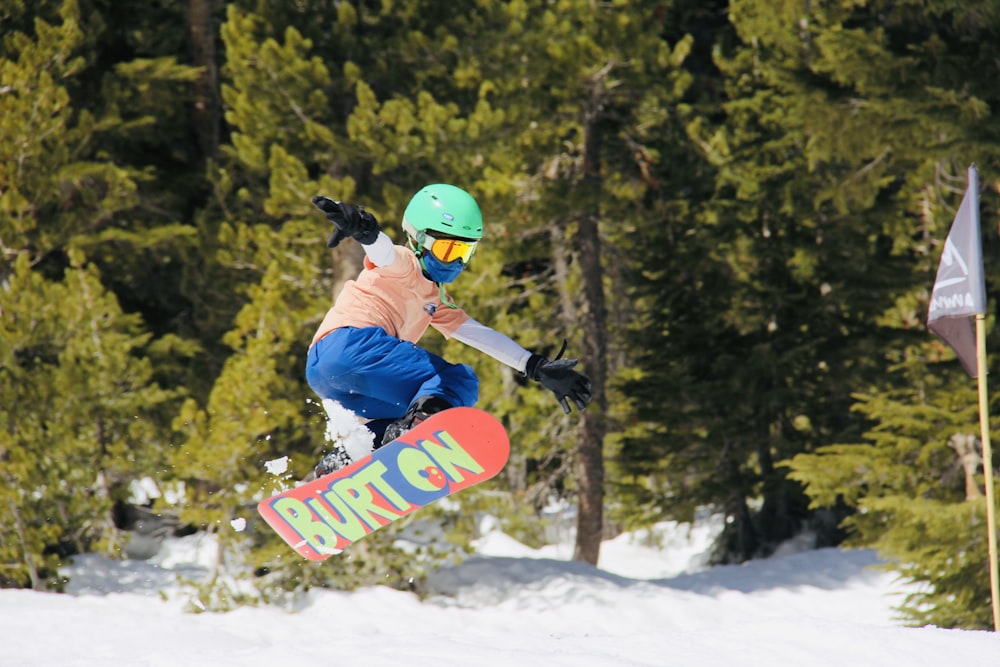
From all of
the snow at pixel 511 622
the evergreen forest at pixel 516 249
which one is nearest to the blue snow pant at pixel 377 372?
the snow at pixel 511 622

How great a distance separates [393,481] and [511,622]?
18.9ft

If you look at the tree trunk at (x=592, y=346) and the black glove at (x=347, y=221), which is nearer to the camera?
the black glove at (x=347, y=221)

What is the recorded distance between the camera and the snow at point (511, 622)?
5.84m

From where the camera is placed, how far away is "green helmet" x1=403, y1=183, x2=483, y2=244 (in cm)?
548

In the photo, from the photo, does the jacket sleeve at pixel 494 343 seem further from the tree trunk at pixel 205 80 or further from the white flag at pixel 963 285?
the tree trunk at pixel 205 80

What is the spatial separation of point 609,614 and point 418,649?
564 centimetres

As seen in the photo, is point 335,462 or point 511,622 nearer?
point 335,462

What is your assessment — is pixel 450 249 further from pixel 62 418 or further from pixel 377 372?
pixel 62 418

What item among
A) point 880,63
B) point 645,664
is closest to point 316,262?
point 880,63

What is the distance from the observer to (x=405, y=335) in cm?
581

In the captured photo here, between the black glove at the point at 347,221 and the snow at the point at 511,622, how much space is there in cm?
224

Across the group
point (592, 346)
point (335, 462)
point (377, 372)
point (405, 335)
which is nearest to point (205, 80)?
point (592, 346)

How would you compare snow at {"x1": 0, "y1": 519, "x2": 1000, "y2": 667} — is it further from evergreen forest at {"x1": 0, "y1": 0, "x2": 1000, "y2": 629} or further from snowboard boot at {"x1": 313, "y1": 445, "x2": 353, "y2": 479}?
snowboard boot at {"x1": 313, "y1": 445, "x2": 353, "y2": 479}

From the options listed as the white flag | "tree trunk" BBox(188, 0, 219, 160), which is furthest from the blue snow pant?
"tree trunk" BBox(188, 0, 219, 160)
